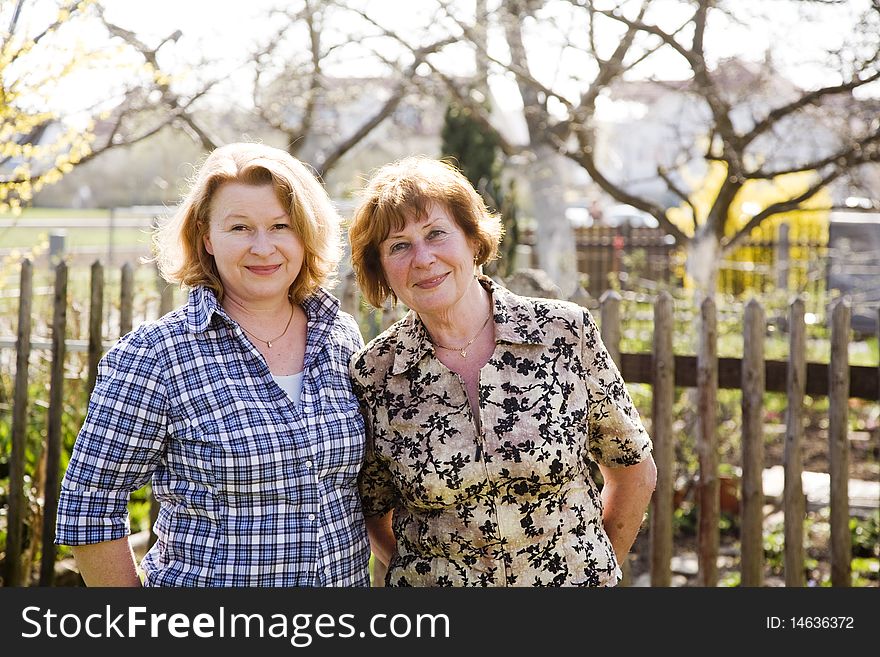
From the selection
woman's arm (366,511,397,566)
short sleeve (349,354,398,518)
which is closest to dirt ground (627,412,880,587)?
woman's arm (366,511,397,566)

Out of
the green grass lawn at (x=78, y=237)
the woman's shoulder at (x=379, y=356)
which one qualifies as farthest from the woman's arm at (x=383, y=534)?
the green grass lawn at (x=78, y=237)

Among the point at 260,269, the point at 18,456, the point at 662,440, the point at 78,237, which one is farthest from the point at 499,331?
the point at 78,237

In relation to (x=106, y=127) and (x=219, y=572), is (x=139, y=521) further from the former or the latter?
(x=106, y=127)

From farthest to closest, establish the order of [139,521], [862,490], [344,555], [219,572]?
[862,490], [139,521], [344,555], [219,572]

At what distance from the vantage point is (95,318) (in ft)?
13.4

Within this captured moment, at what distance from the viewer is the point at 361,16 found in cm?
737

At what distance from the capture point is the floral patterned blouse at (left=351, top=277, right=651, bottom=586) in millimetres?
2303

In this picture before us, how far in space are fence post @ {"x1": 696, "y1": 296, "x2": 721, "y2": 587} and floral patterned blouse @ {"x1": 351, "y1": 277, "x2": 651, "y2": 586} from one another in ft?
4.51

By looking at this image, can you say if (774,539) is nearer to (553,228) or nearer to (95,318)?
(95,318)

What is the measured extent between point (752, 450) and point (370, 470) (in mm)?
1912

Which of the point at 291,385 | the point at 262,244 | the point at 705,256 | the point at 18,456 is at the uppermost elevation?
the point at 705,256

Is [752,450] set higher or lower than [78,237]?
lower

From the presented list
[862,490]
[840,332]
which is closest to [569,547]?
[840,332]

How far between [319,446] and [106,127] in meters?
6.53
